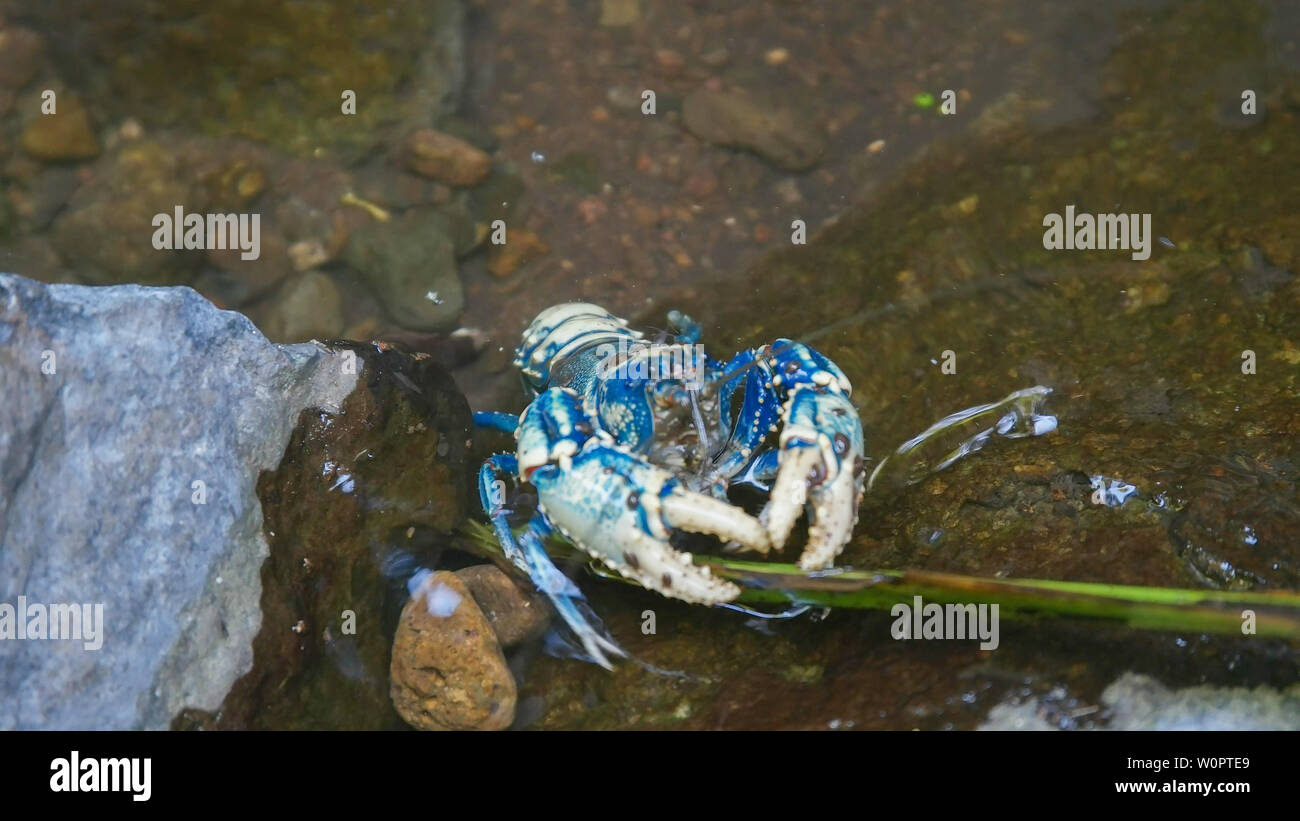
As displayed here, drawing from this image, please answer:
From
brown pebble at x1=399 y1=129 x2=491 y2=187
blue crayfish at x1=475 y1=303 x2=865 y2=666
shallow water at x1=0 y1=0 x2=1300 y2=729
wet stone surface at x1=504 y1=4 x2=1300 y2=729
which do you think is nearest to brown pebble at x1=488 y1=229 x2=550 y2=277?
shallow water at x1=0 y1=0 x2=1300 y2=729

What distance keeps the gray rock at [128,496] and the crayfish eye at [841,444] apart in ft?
6.95

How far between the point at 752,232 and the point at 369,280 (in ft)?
7.90

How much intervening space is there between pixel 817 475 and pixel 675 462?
0.87 m

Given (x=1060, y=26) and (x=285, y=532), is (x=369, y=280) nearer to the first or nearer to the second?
(x=285, y=532)

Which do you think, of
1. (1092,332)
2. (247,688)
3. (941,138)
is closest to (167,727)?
(247,688)

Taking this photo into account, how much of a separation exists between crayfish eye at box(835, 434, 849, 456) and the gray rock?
83.4 inches

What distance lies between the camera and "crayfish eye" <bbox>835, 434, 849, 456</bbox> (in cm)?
324

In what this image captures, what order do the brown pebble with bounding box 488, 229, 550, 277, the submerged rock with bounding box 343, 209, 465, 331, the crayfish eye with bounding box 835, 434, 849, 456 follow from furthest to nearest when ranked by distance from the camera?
the brown pebble with bounding box 488, 229, 550, 277
the submerged rock with bounding box 343, 209, 465, 331
the crayfish eye with bounding box 835, 434, 849, 456

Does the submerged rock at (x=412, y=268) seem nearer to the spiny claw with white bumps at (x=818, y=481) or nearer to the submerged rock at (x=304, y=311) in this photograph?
the submerged rock at (x=304, y=311)

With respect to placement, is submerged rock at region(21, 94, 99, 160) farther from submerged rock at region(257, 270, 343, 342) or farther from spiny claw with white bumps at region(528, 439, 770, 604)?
spiny claw with white bumps at region(528, 439, 770, 604)

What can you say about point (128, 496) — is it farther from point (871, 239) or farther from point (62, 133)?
point (871, 239)

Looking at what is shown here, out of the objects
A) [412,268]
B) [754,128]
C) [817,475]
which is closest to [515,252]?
[412,268]

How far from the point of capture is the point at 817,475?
3176mm

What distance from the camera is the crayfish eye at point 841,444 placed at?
324 centimetres
